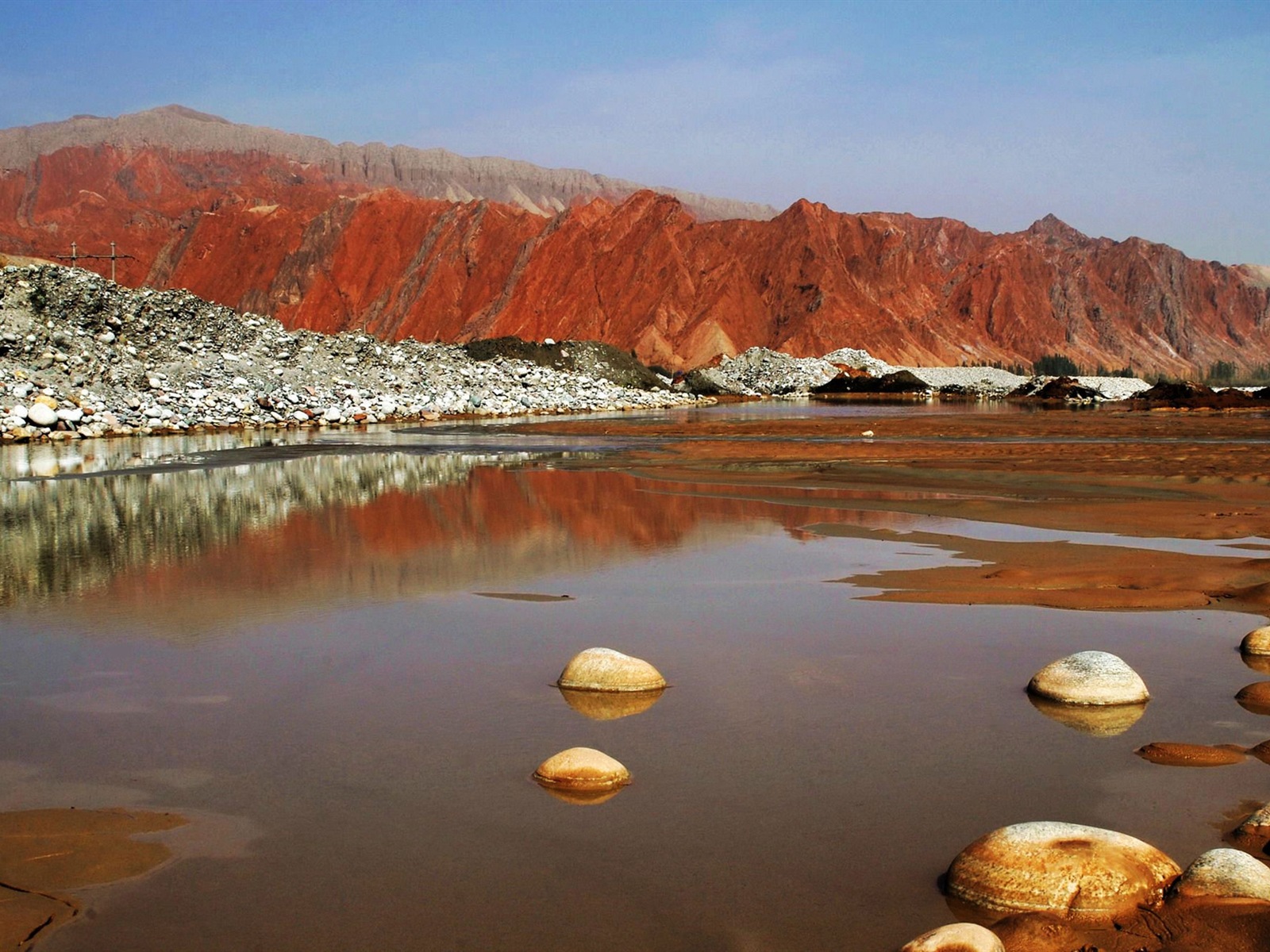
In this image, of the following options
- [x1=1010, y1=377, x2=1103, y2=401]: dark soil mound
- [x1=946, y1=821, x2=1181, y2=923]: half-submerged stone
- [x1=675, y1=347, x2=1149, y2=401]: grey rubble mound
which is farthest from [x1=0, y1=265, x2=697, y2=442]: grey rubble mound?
[x1=1010, y1=377, x2=1103, y2=401]: dark soil mound

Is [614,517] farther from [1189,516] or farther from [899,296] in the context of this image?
[899,296]

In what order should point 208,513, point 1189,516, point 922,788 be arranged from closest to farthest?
1. point 922,788
2. point 1189,516
3. point 208,513

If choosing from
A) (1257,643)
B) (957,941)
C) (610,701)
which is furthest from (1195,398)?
(957,941)

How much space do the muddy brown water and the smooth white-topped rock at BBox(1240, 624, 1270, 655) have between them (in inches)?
6.3

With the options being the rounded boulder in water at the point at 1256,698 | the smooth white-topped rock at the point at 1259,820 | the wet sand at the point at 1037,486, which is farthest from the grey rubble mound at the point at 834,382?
the smooth white-topped rock at the point at 1259,820

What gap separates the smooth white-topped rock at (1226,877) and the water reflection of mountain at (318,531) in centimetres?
702

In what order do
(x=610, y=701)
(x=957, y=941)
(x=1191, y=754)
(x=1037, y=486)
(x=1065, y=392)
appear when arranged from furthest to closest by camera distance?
(x=1065, y=392) → (x=1037, y=486) → (x=610, y=701) → (x=1191, y=754) → (x=957, y=941)

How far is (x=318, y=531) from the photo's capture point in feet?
46.4

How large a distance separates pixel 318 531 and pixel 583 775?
953 centimetres

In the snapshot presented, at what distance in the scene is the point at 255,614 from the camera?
917cm

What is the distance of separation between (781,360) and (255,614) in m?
91.9

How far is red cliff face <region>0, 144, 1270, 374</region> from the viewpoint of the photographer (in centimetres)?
13988

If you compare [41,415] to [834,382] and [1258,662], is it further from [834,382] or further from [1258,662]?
[834,382]

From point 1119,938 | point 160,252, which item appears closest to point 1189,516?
point 1119,938
